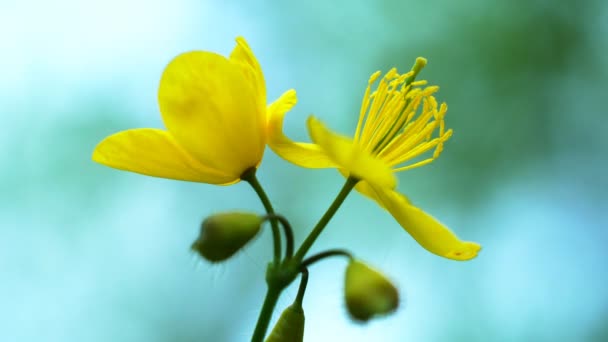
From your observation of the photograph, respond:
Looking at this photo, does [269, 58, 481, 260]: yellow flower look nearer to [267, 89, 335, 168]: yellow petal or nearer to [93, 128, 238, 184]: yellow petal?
[267, 89, 335, 168]: yellow petal

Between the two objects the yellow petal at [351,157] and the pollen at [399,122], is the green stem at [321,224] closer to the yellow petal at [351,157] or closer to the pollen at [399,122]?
the yellow petal at [351,157]

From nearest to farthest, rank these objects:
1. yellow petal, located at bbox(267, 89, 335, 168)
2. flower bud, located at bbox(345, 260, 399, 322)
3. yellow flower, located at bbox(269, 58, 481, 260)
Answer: flower bud, located at bbox(345, 260, 399, 322) → yellow flower, located at bbox(269, 58, 481, 260) → yellow petal, located at bbox(267, 89, 335, 168)

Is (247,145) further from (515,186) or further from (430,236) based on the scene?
(515,186)

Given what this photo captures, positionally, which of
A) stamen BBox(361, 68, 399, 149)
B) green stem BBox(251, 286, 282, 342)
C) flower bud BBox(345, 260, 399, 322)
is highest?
stamen BBox(361, 68, 399, 149)

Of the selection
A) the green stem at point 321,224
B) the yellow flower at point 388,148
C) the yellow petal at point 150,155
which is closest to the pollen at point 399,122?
the yellow flower at point 388,148

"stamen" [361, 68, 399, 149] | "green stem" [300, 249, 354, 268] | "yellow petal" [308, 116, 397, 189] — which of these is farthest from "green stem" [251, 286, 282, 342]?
"stamen" [361, 68, 399, 149]

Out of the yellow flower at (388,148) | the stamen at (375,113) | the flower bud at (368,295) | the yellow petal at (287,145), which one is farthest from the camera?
the stamen at (375,113)
